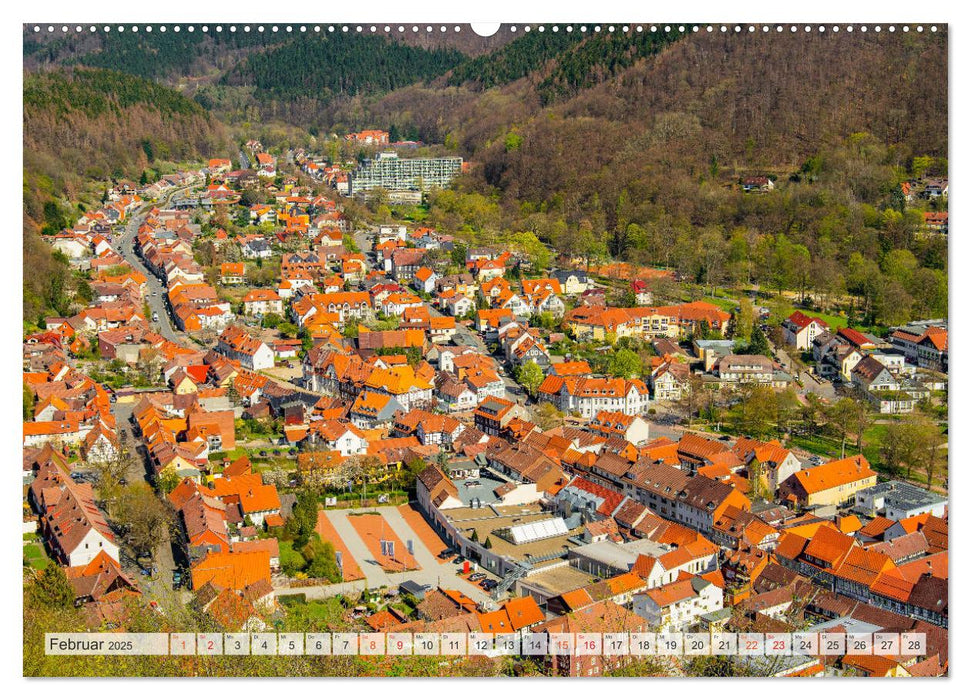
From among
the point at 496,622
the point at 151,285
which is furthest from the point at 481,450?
the point at 151,285

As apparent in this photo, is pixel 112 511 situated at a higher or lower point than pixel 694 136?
lower

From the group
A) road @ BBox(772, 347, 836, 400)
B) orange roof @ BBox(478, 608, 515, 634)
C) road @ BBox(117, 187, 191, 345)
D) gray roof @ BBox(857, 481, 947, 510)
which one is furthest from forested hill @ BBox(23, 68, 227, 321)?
gray roof @ BBox(857, 481, 947, 510)

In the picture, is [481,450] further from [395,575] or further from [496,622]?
[496,622]

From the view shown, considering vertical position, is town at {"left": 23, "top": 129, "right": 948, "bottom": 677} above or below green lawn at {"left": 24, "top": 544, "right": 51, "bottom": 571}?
below

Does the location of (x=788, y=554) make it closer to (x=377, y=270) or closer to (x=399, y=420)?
(x=399, y=420)

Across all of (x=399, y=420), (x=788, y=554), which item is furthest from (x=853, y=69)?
(x=788, y=554)

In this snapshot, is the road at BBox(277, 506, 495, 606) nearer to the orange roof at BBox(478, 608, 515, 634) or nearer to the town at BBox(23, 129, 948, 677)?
the town at BBox(23, 129, 948, 677)

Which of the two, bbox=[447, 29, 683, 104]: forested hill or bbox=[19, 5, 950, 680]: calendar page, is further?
bbox=[447, 29, 683, 104]: forested hill
